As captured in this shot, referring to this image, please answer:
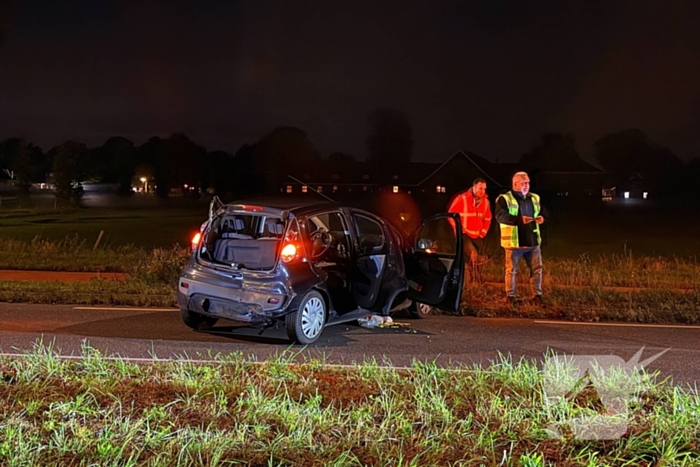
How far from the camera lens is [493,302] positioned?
1016 centimetres

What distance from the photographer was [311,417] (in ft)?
14.7

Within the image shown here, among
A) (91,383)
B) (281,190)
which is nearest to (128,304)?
(91,383)

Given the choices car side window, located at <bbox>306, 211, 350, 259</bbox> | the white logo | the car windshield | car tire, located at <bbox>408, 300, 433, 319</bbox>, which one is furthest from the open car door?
the white logo

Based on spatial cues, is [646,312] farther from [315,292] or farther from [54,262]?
[54,262]

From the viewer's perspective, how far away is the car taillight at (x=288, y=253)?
723cm

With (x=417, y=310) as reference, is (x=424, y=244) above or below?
above

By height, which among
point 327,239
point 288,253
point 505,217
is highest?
point 505,217

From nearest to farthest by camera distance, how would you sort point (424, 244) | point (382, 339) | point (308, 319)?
point (308, 319)
point (382, 339)
point (424, 244)

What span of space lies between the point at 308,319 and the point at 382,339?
908 millimetres

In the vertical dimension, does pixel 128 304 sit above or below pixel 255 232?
below

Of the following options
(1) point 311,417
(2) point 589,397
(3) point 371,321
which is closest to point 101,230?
(3) point 371,321

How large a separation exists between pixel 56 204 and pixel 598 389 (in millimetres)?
60809

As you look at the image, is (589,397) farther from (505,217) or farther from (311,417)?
(505,217)

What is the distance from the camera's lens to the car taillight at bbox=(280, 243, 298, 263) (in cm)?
723
